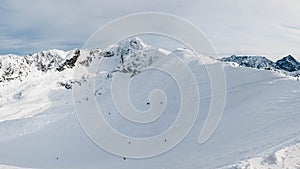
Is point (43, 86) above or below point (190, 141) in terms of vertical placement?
above

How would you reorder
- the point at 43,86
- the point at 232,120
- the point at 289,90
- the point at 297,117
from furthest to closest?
the point at 43,86
the point at 289,90
the point at 232,120
the point at 297,117

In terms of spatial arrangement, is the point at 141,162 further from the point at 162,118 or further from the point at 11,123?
the point at 11,123

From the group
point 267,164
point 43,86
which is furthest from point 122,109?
point 43,86

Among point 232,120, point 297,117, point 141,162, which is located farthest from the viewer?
point 232,120

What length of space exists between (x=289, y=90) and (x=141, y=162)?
12.1 m

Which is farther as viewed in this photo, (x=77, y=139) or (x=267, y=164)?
(x=77, y=139)

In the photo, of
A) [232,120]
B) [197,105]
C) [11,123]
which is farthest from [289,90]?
[11,123]

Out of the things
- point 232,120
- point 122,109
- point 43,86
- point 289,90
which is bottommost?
point 232,120

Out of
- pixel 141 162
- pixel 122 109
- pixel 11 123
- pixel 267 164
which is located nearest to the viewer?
pixel 267 164

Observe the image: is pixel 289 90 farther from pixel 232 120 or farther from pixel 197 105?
pixel 197 105

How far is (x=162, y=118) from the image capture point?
92.8 feet

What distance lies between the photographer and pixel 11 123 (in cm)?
4122

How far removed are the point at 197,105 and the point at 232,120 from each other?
20.4 feet

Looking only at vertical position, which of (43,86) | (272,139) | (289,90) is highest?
(43,86)
